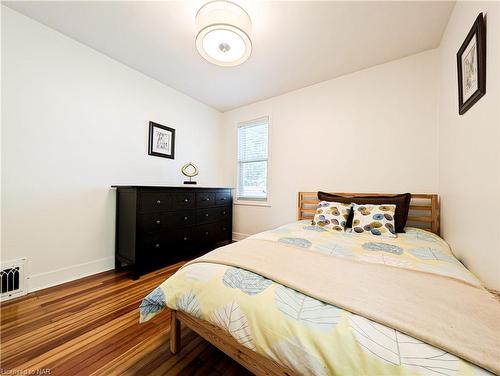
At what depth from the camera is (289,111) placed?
3.00m

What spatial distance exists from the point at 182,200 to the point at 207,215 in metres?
0.50

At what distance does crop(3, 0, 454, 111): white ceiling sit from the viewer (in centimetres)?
161

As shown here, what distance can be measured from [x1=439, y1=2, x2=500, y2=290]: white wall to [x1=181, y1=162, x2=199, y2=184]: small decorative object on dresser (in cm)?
285

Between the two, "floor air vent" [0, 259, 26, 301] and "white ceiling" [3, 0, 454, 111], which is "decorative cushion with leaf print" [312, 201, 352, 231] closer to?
"white ceiling" [3, 0, 454, 111]

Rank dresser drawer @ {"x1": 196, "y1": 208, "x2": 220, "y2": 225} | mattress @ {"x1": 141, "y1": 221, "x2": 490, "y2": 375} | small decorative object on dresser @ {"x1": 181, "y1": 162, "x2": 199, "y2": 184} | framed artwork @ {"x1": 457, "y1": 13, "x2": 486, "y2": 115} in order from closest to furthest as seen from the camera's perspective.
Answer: mattress @ {"x1": 141, "y1": 221, "x2": 490, "y2": 375} < framed artwork @ {"x1": 457, "y1": 13, "x2": 486, "y2": 115} < dresser drawer @ {"x1": 196, "y1": 208, "x2": 220, "y2": 225} < small decorative object on dresser @ {"x1": 181, "y1": 162, "x2": 199, "y2": 184}

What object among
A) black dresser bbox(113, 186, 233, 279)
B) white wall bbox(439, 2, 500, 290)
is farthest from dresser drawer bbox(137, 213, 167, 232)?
white wall bbox(439, 2, 500, 290)

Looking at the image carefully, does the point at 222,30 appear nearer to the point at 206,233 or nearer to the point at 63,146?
the point at 63,146

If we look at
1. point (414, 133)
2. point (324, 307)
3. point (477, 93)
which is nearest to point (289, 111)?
point (414, 133)

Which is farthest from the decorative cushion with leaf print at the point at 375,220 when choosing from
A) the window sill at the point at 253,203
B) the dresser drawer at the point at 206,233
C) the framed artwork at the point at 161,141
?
the framed artwork at the point at 161,141

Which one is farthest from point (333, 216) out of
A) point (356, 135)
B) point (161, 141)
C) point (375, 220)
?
point (161, 141)

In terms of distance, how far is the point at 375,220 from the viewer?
6.06 feet

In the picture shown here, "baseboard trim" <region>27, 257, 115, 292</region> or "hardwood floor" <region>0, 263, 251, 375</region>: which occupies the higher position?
"baseboard trim" <region>27, 257, 115, 292</region>

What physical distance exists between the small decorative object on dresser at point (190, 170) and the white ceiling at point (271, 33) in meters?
1.19

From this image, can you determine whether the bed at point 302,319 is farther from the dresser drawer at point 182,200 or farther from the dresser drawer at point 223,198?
the dresser drawer at point 223,198
